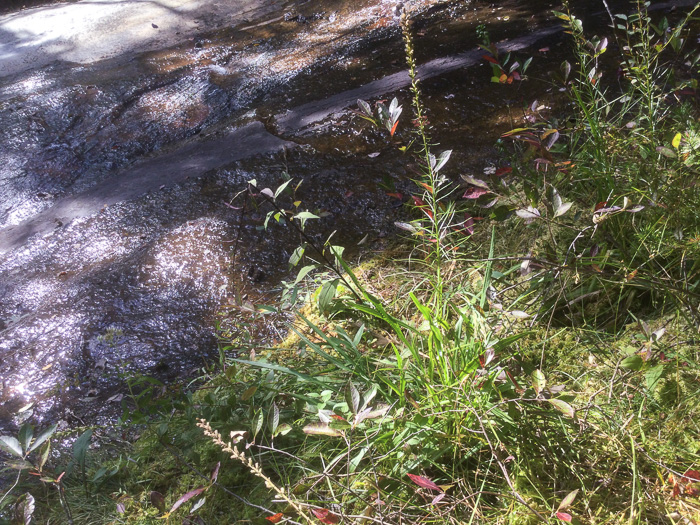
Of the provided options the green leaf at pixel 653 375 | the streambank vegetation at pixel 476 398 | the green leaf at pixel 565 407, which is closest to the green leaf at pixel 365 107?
the streambank vegetation at pixel 476 398

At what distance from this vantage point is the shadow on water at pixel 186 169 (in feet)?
8.85

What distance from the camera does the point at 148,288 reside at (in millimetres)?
2918

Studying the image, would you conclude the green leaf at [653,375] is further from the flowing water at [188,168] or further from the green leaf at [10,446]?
the green leaf at [10,446]

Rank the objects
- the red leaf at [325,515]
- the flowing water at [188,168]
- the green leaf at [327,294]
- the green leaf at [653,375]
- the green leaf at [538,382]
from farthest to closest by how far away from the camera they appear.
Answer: the flowing water at [188,168] < the green leaf at [327,294] < the green leaf at [653,375] < the green leaf at [538,382] < the red leaf at [325,515]

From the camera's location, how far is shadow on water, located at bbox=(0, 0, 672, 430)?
2.70 m

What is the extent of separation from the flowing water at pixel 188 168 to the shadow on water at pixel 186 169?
1 cm

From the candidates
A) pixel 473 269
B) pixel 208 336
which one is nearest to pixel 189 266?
pixel 208 336

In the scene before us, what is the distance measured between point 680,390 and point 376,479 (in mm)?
951

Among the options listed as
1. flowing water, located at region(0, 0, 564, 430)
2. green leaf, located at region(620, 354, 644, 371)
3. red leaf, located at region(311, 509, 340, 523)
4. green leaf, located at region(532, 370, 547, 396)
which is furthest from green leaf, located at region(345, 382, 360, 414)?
flowing water, located at region(0, 0, 564, 430)

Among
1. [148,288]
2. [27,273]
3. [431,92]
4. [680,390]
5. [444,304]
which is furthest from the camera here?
[431,92]

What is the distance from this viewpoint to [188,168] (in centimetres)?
382

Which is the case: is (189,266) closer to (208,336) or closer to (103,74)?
(208,336)

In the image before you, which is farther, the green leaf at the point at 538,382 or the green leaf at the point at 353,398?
the green leaf at the point at 538,382

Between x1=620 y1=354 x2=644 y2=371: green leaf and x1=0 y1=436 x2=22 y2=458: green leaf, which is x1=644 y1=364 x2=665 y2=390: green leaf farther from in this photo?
x1=0 y1=436 x2=22 y2=458: green leaf
